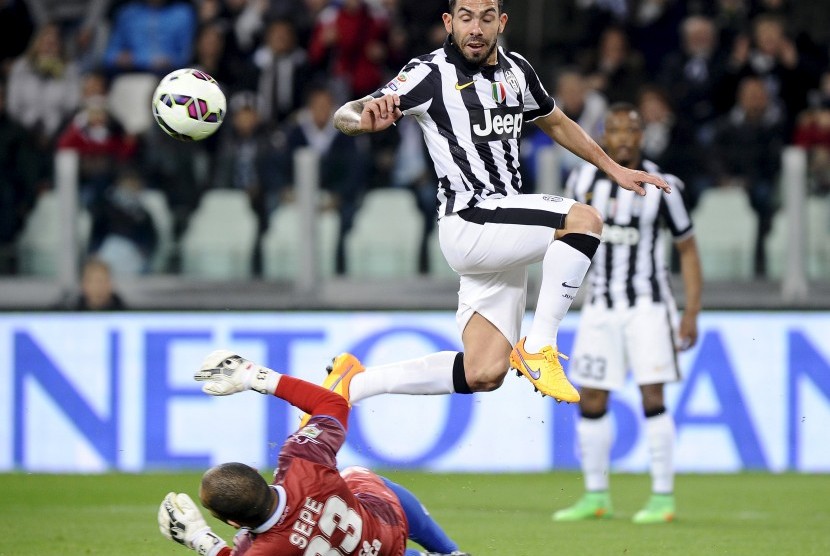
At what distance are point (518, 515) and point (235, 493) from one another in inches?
160

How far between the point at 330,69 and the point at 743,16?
3794mm

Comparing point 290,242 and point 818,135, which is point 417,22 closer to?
point 290,242

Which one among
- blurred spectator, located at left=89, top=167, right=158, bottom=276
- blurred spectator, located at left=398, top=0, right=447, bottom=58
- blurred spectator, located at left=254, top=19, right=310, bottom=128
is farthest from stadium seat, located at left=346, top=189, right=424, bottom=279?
blurred spectator, located at left=398, top=0, right=447, bottom=58

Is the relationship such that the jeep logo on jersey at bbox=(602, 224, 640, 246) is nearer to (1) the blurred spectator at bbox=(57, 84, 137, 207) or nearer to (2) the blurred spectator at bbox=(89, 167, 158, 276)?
(2) the blurred spectator at bbox=(89, 167, 158, 276)

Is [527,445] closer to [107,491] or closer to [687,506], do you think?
[687,506]

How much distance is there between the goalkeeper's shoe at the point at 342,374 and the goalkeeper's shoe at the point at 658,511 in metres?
2.30

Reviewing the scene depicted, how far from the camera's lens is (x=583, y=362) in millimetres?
9469

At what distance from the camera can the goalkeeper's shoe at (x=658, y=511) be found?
29.8ft

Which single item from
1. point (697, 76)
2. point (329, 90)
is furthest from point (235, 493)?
point (697, 76)

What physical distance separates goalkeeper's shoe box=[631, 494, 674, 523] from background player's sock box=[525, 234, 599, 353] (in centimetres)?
246

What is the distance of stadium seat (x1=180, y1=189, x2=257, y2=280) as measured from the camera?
11.7 metres

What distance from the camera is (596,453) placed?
938cm

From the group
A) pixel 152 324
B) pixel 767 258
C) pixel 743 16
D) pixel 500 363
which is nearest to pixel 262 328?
pixel 152 324

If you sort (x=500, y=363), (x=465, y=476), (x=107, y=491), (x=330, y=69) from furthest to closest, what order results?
(x=330, y=69)
(x=465, y=476)
(x=107, y=491)
(x=500, y=363)
